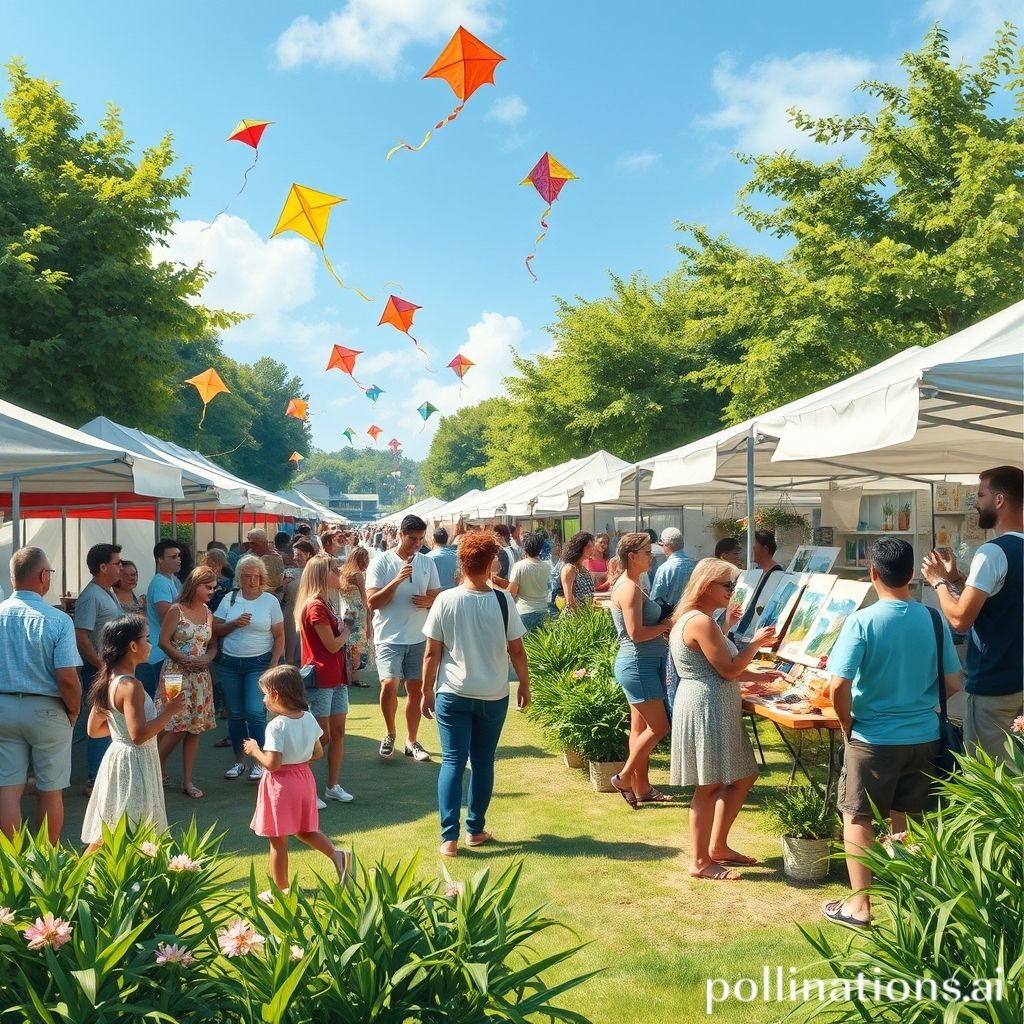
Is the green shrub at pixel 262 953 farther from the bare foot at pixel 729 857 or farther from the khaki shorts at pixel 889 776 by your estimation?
the bare foot at pixel 729 857

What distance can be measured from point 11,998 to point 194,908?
56 centimetres

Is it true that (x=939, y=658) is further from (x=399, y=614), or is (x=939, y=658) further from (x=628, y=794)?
(x=399, y=614)

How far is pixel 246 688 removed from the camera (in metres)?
7.38

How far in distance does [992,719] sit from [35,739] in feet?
15.9

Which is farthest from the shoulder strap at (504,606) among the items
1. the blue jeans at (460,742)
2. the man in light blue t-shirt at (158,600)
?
the man in light blue t-shirt at (158,600)

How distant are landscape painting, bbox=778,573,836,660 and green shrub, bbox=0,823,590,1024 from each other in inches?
153

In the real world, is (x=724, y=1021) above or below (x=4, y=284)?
below

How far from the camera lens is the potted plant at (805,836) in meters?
5.24

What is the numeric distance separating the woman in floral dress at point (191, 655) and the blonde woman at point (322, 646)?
29.8 inches

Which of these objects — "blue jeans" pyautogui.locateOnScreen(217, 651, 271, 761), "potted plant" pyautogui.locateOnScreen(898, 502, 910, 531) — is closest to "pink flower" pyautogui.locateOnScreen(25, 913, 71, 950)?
"blue jeans" pyautogui.locateOnScreen(217, 651, 271, 761)

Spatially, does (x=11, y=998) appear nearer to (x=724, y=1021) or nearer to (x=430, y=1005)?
(x=430, y=1005)

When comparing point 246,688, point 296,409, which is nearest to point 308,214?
point 246,688

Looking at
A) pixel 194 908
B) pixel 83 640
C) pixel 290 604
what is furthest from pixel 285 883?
pixel 290 604

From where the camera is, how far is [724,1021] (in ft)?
12.1
